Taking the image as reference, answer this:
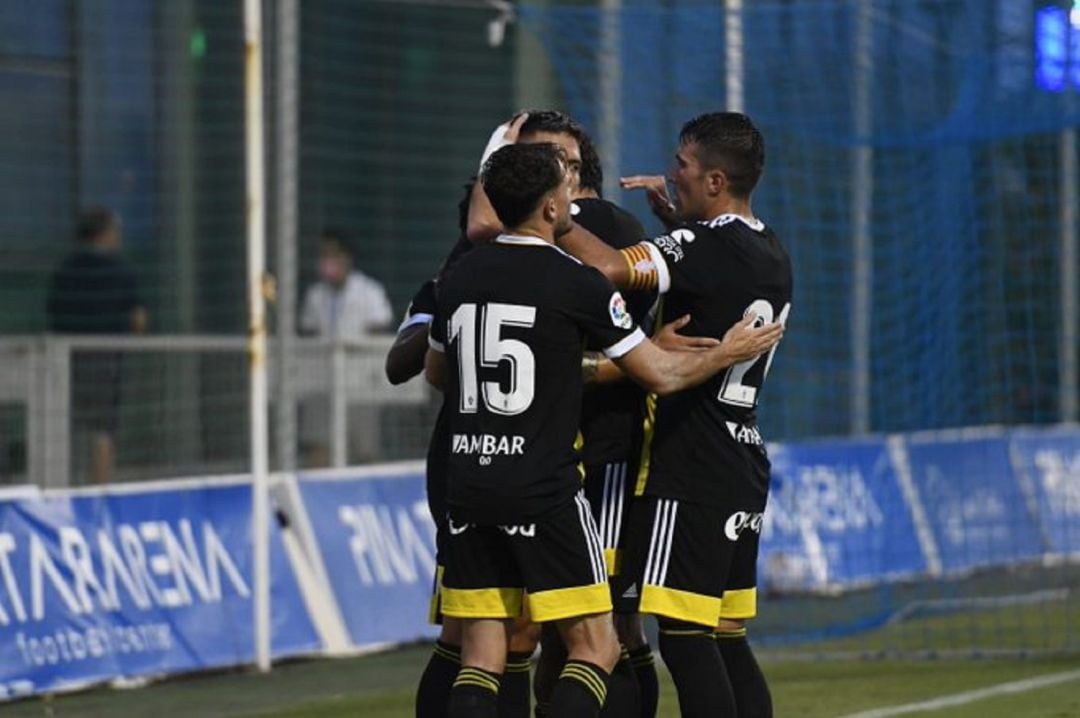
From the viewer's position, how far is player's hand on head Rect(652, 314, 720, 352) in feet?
24.0

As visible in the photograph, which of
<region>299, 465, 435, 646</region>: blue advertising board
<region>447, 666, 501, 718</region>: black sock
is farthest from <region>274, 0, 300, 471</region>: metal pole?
<region>447, 666, 501, 718</region>: black sock

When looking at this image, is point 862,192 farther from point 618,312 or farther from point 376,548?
point 618,312

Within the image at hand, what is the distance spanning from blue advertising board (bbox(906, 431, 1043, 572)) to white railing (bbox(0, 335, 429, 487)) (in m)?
3.43

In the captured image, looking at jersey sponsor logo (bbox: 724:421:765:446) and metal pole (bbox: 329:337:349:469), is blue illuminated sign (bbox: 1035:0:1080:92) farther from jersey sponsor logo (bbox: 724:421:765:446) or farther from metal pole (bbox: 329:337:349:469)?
jersey sponsor logo (bbox: 724:421:765:446)

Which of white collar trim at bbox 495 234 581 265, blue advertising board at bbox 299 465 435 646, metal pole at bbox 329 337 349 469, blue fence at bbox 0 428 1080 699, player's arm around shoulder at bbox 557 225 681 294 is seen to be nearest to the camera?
white collar trim at bbox 495 234 581 265

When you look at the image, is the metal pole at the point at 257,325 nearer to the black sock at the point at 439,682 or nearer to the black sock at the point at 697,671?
the black sock at the point at 439,682

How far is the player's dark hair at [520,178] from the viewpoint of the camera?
273 inches

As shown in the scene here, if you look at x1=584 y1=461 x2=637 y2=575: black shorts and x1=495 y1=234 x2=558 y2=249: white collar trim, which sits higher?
x1=495 y1=234 x2=558 y2=249: white collar trim

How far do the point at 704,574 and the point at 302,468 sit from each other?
707 centimetres

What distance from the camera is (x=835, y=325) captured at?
15.5 meters

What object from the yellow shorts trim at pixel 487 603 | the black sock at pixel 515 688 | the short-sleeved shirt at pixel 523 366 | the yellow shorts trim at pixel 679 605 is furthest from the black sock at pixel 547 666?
the short-sleeved shirt at pixel 523 366

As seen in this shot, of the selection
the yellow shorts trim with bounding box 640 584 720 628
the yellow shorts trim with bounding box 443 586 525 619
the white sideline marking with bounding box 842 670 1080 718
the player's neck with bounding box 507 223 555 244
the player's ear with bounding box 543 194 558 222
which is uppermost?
the player's ear with bounding box 543 194 558 222

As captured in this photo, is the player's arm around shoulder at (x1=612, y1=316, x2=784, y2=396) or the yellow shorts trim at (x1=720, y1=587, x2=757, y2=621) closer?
the player's arm around shoulder at (x1=612, y1=316, x2=784, y2=396)

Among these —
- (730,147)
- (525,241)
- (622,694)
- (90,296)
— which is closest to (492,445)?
(525,241)
